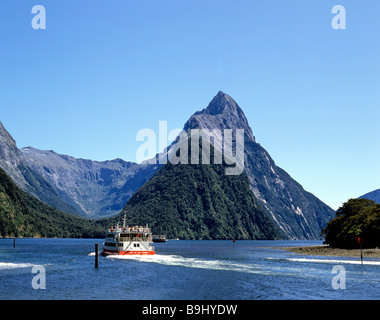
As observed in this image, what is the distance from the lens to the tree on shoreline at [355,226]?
140m

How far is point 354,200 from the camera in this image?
554ft

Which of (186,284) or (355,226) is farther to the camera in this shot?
(355,226)

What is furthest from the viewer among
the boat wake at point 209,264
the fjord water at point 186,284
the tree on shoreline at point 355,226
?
the tree on shoreline at point 355,226

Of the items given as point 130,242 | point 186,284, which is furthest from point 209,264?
point 186,284

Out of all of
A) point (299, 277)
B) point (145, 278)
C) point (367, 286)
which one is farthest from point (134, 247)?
point (367, 286)

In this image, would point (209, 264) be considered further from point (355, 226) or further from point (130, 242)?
point (355, 226)

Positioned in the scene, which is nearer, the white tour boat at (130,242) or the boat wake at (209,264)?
the boat wake at (209,264)

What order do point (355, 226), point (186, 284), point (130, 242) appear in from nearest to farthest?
point (186, 284), point (130, 242), point (355, 226)

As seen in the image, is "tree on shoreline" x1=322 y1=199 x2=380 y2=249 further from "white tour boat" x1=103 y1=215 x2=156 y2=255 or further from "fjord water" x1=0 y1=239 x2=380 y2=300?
"white tour boat" x1=103 y1=215 x2=156 y2=255

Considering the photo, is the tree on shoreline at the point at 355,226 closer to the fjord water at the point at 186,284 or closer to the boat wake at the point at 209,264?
the boat wake at the point at 209,264

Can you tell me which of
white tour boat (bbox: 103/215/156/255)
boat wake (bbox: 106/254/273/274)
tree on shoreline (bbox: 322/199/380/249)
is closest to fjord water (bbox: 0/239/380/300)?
boat wake (bbox: 106/254/273/274)

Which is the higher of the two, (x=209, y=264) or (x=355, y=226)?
(x=355, y=226)

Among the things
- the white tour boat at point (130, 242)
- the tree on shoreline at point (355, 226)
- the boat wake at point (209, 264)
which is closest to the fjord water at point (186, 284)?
the boat wake at point (209, 264)

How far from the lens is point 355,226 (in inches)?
5837
